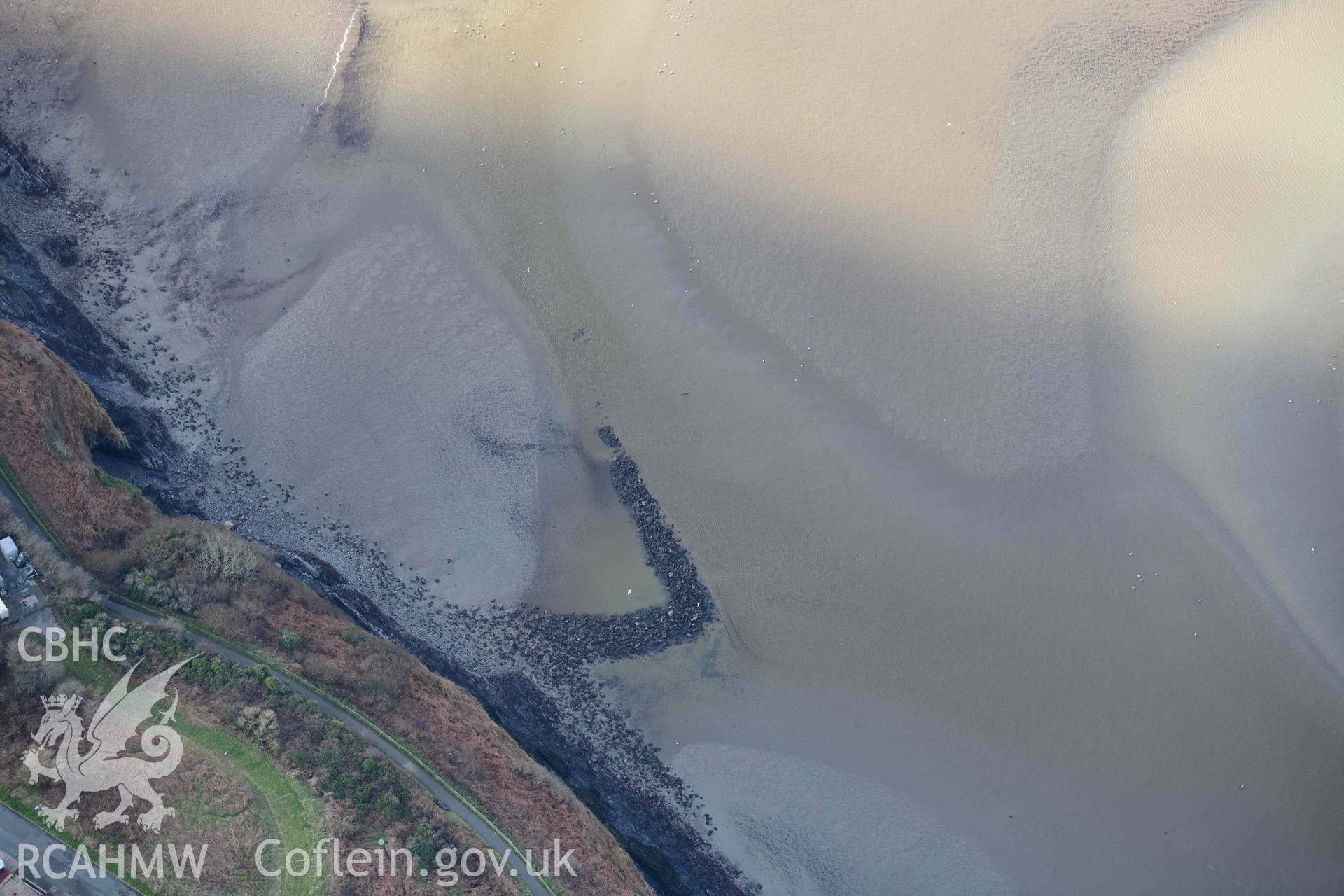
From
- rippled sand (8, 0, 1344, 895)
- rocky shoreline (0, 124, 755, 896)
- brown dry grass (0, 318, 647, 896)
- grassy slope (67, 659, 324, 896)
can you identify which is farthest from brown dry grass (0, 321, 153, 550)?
rippled sand (8, 0, 1344, 895)

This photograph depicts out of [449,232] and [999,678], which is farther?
[449,232]

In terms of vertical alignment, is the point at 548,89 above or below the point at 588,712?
above

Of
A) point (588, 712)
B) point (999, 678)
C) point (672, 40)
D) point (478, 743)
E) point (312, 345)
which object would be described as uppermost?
point (672, 40)

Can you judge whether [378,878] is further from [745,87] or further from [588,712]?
[745,87]

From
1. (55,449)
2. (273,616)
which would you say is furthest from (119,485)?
(273,616)

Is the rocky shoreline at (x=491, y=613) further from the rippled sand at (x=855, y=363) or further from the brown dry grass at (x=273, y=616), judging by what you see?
the brown dry grass at (x=273, y=616)

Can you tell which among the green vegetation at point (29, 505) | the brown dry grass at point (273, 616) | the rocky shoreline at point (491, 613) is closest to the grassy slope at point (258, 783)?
the brown dry grass at point (273, 616)

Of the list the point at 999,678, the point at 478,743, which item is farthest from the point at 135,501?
the point at 999,678
